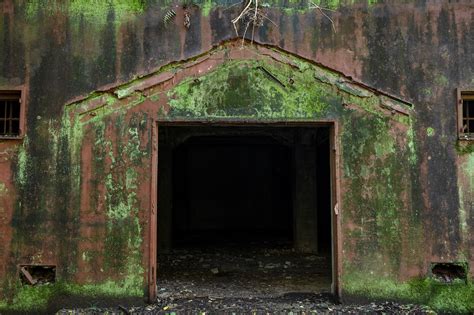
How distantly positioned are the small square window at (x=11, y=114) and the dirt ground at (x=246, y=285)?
84.4 inches

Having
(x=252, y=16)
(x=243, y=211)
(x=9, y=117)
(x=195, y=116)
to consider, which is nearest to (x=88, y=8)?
(x=9, y=117)

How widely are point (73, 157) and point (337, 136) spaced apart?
3.00 meters

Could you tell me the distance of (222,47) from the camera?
554 cm

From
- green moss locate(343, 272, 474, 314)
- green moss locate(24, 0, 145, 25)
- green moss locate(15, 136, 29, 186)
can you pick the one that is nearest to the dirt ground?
green moss locate(343, 272, 474, 314)

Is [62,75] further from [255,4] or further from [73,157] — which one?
[255,4]

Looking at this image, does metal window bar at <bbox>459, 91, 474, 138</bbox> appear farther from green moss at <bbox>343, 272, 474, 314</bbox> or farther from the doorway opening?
green moss at <bbox>343, 272, 474, 314</bbox>

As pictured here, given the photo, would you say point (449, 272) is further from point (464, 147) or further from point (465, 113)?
point (465, 113)

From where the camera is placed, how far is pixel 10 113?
5586 millimetres

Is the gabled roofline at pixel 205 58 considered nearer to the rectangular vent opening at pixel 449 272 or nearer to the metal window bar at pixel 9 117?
the metal window bar at pixel 9 117

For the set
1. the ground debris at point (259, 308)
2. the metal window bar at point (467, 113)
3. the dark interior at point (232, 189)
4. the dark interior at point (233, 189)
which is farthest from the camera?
the dark interior at point (233, 189)

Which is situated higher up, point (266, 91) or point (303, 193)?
point (266, 91)

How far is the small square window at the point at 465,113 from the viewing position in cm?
544

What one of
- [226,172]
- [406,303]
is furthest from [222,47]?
[226,172]

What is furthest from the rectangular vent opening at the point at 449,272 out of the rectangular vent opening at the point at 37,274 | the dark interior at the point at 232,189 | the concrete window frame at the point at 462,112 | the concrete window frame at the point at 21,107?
the dark interior at the point at 232,189
